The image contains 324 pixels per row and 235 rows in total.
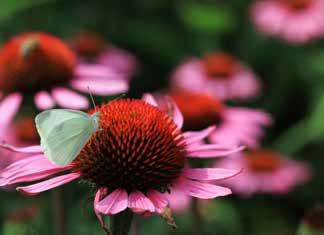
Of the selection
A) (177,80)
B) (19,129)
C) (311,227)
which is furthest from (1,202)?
(311,227)

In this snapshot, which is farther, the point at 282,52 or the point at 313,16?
the point at 282,52

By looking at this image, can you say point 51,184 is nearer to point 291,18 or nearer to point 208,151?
point 208,151

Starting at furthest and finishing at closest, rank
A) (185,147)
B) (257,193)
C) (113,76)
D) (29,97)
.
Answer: (257,193) → (113,76) → (29,97) → (185,147)

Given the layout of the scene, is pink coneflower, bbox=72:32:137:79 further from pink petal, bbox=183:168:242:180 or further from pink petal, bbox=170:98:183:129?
pink petal, bbox=183:168:242:180

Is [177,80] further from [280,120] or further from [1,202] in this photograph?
[1,202]

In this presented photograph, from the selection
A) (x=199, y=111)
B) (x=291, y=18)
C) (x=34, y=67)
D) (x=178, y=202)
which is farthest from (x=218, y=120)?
(x=291, y=18)

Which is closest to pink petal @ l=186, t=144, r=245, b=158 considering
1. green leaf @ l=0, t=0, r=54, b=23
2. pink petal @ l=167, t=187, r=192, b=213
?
pink petal @ l=167, t=187, r=192, b=213
